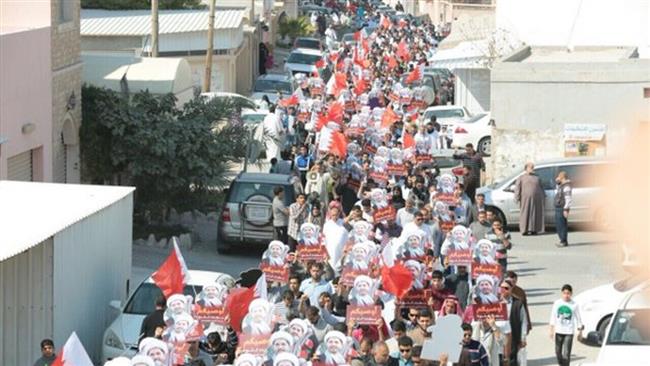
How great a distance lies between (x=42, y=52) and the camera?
28812 mm

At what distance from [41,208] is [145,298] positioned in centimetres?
165

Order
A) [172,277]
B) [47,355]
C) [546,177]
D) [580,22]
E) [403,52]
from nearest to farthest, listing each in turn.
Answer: [47,355]
[172,277]
[546,177]
[580,22]
[403,52]

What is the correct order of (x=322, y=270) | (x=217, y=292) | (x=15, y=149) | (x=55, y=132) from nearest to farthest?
(x=217, y=292) < (x=322, y=270) < (x=15, y=149) < (x=55, y=132)

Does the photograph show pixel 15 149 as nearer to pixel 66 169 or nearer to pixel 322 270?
pixel 66 169

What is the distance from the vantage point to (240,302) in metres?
18.7

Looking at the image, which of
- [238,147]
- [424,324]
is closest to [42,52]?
[238,147]

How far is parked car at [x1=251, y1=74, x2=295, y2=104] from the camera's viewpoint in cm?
5032

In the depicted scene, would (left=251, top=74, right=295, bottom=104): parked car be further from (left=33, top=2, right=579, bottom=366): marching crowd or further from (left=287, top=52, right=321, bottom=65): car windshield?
(left=33, top=2, right=579, bottom=366): marching crowd

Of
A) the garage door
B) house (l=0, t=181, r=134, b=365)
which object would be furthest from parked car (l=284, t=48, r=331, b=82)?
house (l=0, t=181, r=134, b=365)

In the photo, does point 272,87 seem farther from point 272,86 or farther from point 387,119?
point 387,119

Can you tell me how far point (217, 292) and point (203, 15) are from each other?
34.8m

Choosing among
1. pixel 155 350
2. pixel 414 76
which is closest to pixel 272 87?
pixel 414 76

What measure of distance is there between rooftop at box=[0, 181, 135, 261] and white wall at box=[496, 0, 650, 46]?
28406 millimetres

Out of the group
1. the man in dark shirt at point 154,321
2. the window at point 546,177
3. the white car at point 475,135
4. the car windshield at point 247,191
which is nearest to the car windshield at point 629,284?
the man in dark shirt at point 154,321
